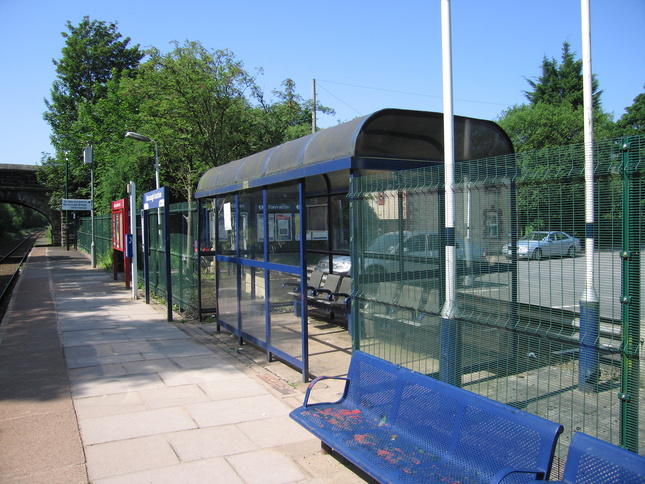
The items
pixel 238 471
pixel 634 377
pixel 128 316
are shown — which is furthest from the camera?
pixel 128 316

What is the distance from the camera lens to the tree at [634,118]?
35.1 metres

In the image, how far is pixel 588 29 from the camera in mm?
6355

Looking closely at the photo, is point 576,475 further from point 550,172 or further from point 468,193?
point 468,193

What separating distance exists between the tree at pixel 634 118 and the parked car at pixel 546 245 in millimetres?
36440

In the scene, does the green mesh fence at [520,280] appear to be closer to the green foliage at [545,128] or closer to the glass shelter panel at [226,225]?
the glass shelter panel at [226,225]

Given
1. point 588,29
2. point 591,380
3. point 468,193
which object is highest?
point 588,29

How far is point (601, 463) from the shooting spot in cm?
234

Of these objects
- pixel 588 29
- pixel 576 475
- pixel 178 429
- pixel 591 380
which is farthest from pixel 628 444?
pixel 588 29

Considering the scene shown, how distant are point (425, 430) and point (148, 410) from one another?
2924 millimetres

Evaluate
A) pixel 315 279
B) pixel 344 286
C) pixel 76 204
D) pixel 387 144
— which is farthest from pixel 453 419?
pixel 76 204

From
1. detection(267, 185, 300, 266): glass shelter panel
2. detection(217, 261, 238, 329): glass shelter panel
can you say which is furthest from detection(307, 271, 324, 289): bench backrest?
detection(267, 185, 300, 266): glass shelter panel

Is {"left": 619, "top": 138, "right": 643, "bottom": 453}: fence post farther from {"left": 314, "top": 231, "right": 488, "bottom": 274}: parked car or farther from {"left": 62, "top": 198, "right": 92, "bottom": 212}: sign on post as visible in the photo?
{"left": 62, "top": 198, "right": 92, "bottom": 212}: sign on post

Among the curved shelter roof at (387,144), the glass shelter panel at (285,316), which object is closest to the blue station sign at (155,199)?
the curved shelter roof at (387,144)

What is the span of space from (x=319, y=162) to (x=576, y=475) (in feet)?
13.2
